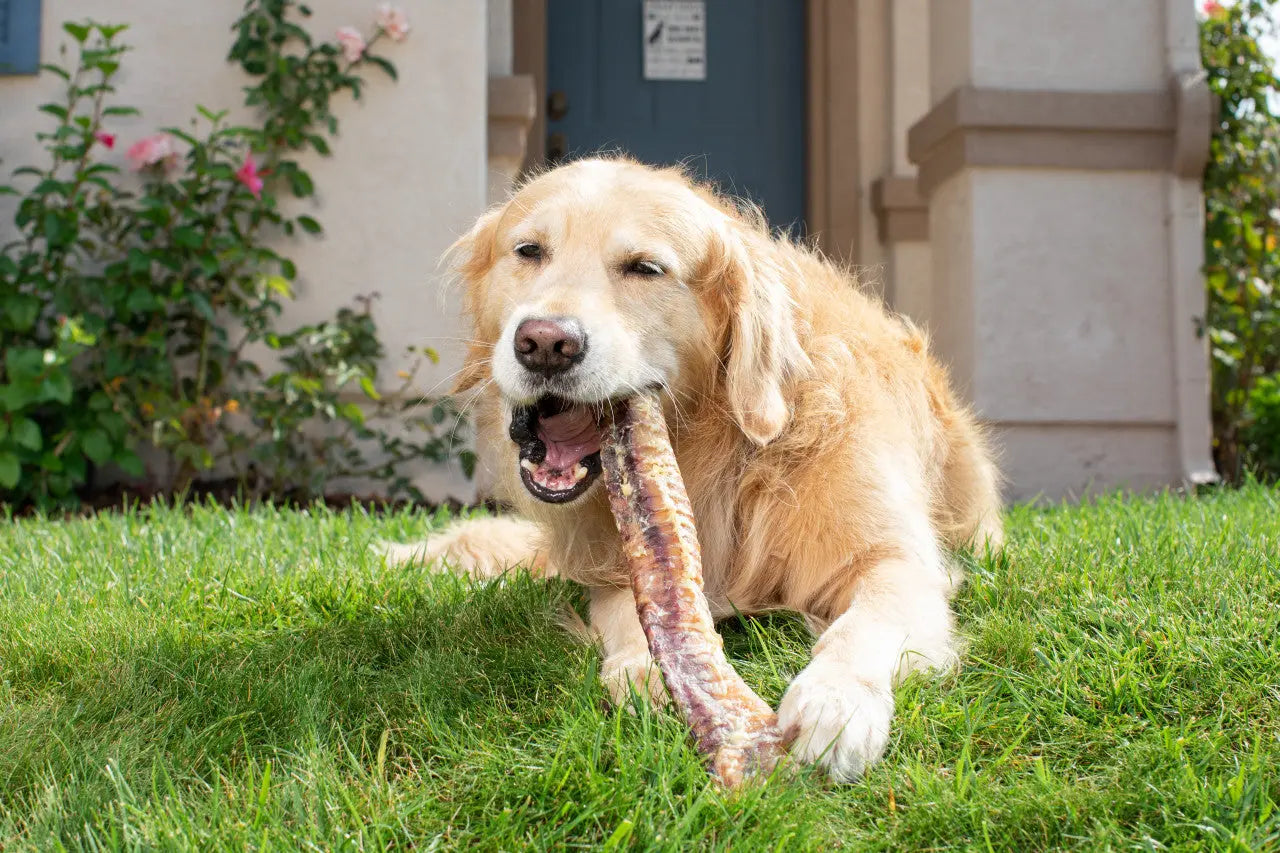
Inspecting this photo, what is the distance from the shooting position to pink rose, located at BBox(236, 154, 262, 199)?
4477mm

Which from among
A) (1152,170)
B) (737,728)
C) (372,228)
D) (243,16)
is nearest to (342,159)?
(372,228)

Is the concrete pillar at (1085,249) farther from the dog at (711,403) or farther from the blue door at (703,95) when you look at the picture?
the dog at (711,403)

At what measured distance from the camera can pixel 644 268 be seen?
222 centimetres

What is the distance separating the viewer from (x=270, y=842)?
51.3 inches

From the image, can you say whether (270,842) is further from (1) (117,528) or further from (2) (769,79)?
(2) (769,79)

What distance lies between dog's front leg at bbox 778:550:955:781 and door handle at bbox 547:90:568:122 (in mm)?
4959

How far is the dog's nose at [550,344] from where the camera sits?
6.39ft

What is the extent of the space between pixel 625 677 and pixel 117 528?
2.08 metres

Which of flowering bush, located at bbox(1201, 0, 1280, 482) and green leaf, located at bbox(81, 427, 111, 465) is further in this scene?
flowering bush, located at bbox(1201, 0, 1280, 482)

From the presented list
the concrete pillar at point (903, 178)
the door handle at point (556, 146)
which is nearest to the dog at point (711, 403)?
the concrete pillar at point (903, 178)

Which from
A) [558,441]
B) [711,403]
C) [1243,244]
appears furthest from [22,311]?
[1243,244]

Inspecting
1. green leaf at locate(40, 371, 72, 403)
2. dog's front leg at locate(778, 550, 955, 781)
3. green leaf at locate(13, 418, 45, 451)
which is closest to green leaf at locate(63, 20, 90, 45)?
green leaf at locate(40, 371, 72, 403)

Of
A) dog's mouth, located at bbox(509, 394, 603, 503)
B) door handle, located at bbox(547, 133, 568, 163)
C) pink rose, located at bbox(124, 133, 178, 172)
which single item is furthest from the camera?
door handle, located at bbox(547, 133, 568, 163)

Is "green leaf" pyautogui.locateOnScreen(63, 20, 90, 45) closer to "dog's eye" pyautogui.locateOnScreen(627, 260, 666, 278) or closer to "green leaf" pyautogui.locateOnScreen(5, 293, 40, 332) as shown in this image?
"green leaf" pyautogui.locateOnScreen(5, 293, 40, 332)
